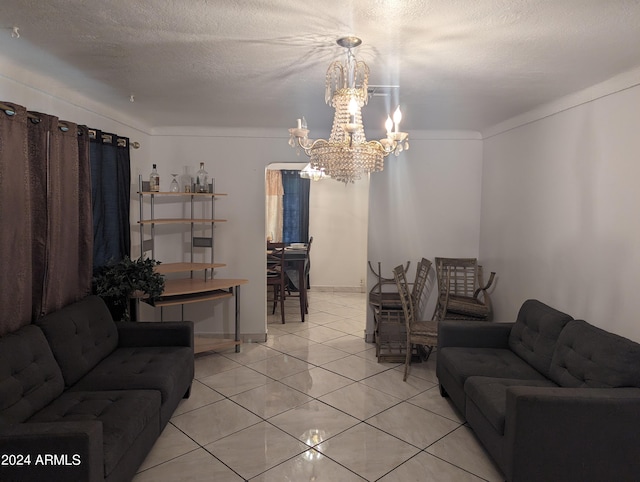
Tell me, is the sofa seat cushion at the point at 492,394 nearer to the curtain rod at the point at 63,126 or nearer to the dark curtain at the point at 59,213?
the dark curtain at the point at 59,213

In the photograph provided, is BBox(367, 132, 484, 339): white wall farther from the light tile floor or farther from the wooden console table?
the wooden console table

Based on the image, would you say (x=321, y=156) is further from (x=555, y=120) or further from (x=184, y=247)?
(x=184, y=247)

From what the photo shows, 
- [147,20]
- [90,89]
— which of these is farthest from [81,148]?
[147,20]

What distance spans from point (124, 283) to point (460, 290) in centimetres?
335

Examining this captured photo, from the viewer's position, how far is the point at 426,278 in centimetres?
465

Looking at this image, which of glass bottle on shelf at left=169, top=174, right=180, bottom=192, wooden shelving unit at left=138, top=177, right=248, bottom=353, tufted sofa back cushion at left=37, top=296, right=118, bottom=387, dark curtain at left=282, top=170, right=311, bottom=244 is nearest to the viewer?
tufted sofa back cushion at left=37, top=296, right=118, bottom=387

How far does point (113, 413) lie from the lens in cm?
218

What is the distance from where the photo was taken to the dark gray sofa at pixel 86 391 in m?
1.72

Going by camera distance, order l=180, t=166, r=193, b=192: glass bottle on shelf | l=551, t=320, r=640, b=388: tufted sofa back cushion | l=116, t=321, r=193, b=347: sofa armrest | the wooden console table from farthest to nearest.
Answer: l=180, t=166, r=193, b=192: glass bottle on shelf → the wooden console table → l=116, t=321, r=193, b=347: sofa armrest → l=551, t=320, r=640, b=388: tufted sofa back cushion

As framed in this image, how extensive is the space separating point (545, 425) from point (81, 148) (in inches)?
140

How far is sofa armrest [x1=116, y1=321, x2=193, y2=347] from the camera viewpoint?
331cm

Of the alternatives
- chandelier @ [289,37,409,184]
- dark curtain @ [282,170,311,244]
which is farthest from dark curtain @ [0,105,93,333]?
dark curtain @ [282,170,311,244]

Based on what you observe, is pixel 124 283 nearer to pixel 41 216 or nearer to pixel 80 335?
pixel 80 335

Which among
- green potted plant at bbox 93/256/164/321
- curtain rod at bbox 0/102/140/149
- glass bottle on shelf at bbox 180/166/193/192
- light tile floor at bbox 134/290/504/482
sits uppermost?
curtain rod at bbox 0/102/140/149
